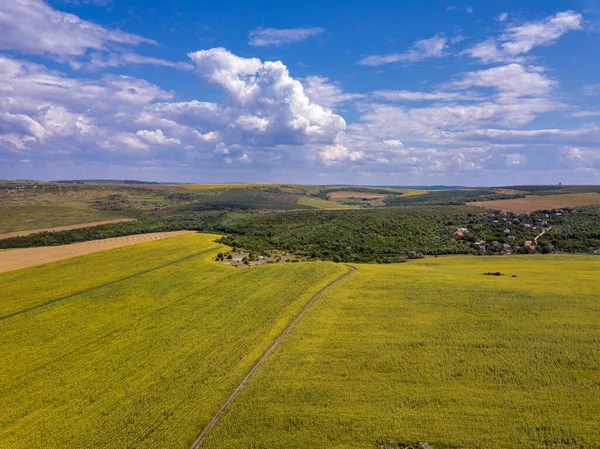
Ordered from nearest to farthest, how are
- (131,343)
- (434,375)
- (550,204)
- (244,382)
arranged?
(244,382) → (434,375) → (131,343) → (550,204)

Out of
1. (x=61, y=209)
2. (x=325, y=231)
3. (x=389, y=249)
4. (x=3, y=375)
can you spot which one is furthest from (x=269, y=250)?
(x=61, y=209)

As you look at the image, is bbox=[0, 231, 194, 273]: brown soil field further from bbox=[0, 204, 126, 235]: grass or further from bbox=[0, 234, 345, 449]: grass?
bbox=[0, 204, 126, 235]: grass

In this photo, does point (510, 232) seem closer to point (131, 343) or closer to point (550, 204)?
point (550, 204)

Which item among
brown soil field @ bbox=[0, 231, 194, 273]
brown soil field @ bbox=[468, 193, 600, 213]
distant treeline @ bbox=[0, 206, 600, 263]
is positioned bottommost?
brown soil field @ bbox=[0, 231, 194, 273]

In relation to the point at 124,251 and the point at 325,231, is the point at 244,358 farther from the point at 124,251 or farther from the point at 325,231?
the point at 325,231

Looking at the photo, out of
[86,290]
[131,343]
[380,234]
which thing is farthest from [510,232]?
[86,290]

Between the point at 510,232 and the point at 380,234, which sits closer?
the point at 510,232

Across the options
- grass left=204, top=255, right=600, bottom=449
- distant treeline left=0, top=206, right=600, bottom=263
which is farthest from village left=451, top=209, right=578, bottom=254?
grass left=204, top=255, right=600, bottom=449
